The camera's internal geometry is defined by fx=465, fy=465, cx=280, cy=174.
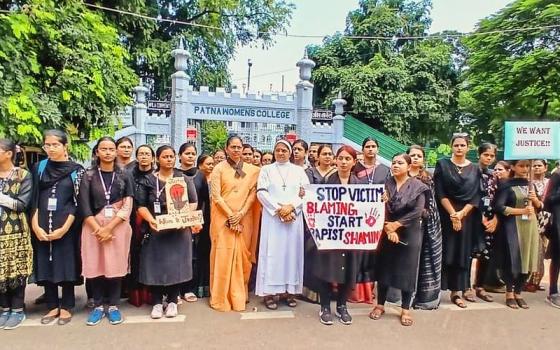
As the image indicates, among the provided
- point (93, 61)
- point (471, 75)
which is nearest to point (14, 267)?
point (93, 61)

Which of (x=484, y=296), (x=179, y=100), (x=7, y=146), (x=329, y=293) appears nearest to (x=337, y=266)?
(x=329, y=293)

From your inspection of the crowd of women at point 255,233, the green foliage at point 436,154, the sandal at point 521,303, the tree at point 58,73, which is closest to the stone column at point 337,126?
the green foliage at point 436,154

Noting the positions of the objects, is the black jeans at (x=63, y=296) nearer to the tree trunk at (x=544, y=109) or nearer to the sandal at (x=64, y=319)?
the sandal at (x=64, y=319)

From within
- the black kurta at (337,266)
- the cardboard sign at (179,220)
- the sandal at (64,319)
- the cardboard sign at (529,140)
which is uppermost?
the cardboard sign at (529,140)

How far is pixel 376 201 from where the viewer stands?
12.9 ft

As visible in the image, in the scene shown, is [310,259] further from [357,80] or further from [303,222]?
[357,80]

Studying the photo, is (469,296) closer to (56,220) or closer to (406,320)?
(406,320)

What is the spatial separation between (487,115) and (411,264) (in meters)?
11.6

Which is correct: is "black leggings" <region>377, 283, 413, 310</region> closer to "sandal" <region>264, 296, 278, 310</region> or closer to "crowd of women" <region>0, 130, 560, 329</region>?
"crowd of women" <region>0, 130, 560, 329</region>

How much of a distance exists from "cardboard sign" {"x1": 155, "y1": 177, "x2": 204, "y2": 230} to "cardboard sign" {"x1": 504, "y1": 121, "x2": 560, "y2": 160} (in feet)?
9.64

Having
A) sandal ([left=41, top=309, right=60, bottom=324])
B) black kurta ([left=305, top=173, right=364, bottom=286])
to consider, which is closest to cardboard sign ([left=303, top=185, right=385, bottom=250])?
black kurta ([left=305, top=173, right=364, bottom=286])

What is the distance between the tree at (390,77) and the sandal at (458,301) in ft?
44.8

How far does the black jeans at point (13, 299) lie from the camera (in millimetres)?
3824

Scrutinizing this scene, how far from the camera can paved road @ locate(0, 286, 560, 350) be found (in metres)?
3.49
